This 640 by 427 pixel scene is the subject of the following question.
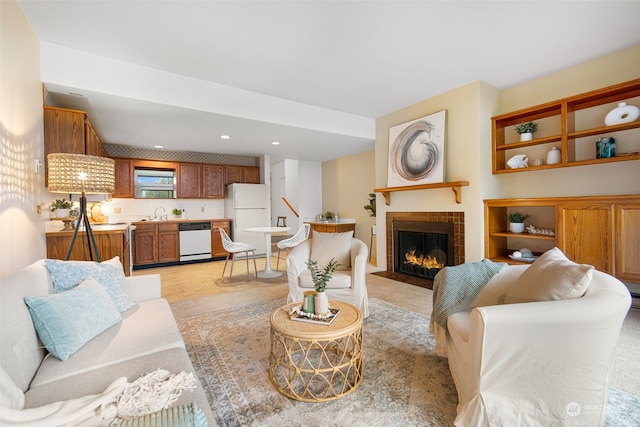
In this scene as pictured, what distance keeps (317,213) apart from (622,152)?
5675 millimetres

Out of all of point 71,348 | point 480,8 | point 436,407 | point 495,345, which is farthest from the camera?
point 480,8

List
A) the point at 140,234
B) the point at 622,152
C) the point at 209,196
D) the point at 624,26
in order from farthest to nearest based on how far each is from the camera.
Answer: the point at 209,196, the point at 140,234, the point at 622,152, the point at 624,26

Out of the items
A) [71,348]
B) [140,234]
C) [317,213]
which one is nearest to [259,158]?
[317,213]

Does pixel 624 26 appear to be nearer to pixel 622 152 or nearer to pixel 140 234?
pixel 622 152

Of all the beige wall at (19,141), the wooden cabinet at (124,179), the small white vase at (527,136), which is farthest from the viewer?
the wooden cabinet at (124,179)

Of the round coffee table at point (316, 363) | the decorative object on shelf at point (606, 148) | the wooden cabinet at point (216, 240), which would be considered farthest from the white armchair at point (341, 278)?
the wooden cabinet at point (216, 240)

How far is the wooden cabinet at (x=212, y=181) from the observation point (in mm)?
6156

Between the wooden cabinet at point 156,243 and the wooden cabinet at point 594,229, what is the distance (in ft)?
17.7

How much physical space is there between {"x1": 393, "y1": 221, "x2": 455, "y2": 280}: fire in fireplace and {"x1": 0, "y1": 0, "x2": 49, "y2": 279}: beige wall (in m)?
4.31

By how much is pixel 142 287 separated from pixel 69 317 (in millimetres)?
771

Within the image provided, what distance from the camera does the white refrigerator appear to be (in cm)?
606

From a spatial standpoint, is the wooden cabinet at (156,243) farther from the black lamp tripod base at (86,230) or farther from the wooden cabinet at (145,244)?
Answer: the black lamp tripod base at (86,230)

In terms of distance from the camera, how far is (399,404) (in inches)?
62.8

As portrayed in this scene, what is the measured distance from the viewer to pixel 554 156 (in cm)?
323
